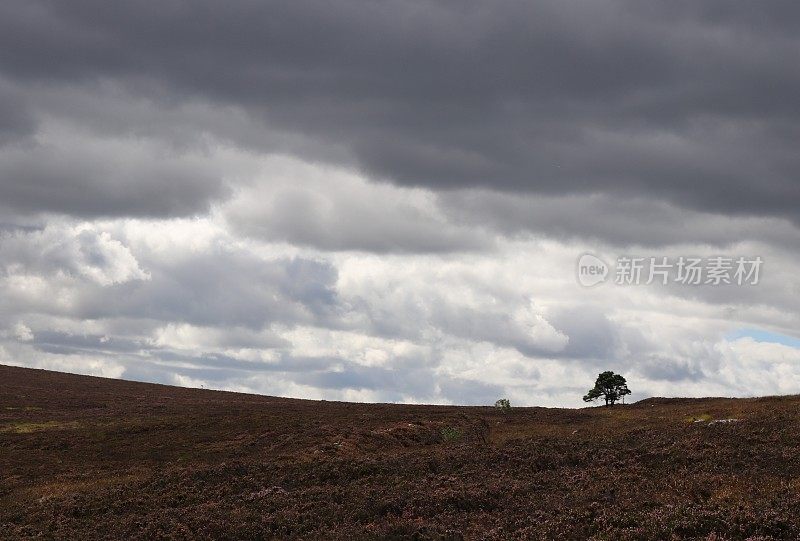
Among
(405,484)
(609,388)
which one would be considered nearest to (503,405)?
(609,388)

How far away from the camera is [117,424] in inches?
2635

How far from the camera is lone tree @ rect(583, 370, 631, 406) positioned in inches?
3768

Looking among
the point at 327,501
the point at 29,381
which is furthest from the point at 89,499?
the point at 29,381

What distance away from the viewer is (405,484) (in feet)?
100

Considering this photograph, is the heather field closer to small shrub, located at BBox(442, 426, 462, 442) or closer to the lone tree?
small shrub, located at BBox(442, 426, 462, 442)

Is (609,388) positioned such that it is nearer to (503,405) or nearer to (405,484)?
(503,405)

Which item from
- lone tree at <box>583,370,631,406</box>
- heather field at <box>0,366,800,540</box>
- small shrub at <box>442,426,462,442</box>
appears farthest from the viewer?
lone tree at <box>583,370,631,406</box>

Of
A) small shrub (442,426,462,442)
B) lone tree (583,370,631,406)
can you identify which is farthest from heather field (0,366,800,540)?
lone tree (583,370,631,406)

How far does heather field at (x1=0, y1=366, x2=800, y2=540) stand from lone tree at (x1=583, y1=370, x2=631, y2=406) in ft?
113

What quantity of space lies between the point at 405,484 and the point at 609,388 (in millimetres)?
72313

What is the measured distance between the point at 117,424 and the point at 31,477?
2195 centimetres

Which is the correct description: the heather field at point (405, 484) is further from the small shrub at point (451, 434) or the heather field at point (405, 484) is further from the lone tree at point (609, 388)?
the lone tree at point (609, 388)

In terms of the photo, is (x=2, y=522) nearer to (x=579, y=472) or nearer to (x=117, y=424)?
(x=579, y=472)

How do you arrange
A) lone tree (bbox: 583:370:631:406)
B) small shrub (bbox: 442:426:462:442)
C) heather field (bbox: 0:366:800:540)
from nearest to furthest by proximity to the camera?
1. heather field (bbox: 0:366:800:540)
2. small shrub (bbox: 442:426:462:442)
3. lone tree (bbox: 583:370:631:406)
